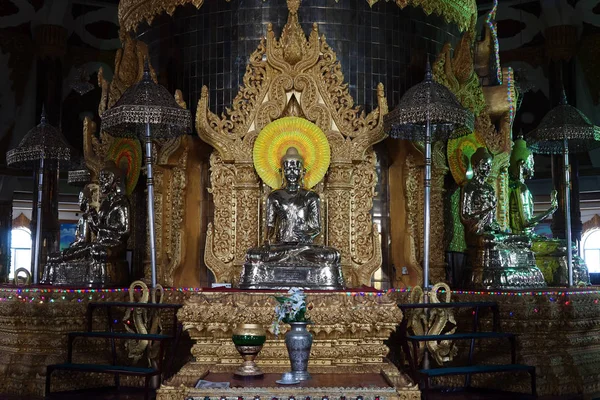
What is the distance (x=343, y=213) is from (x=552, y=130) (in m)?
2.76

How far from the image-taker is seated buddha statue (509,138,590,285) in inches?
370

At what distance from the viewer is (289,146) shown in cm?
871

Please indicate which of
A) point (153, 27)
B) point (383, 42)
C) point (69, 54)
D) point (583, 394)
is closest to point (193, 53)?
point (153, 27)

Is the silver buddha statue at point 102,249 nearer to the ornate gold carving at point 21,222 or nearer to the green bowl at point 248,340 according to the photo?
the green bowl at point 248,340

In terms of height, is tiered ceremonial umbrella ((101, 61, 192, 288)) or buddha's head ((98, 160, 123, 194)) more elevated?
tiered ceremonial umbrella ((101, 61, 192, 288))

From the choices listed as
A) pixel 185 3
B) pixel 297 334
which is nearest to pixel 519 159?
pixel 185 3

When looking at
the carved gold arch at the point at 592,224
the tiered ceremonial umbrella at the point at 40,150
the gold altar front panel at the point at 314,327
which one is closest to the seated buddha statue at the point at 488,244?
the gold altar front panel at the point at 314,327

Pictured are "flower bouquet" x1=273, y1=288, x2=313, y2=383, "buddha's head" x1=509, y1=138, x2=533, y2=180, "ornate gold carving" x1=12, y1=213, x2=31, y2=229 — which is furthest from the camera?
"ornate gold carving" x1=12, y1=213, x2=31, y2=229

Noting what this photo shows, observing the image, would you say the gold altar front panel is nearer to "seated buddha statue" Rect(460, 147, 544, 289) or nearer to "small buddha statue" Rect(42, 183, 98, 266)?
"seated buddha statue" Rect(460, 147, 544, 289)

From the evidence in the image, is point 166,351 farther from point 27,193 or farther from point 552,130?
point 27,193

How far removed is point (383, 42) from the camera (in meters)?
9.41

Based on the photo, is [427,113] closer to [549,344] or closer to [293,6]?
[293,6]

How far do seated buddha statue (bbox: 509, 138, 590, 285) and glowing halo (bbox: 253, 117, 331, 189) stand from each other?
9.18 ft

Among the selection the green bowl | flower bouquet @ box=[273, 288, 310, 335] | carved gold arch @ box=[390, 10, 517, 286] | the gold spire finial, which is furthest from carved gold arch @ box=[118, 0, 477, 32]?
the green bowl
